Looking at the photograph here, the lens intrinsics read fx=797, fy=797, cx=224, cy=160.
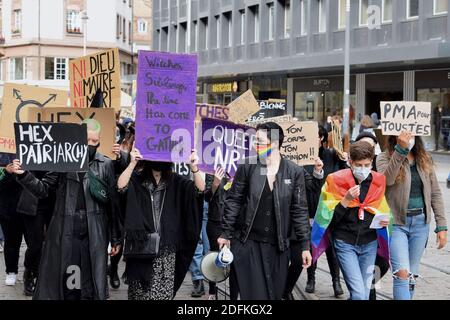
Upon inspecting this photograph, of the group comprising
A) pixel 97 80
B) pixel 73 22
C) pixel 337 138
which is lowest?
pixel 337 138

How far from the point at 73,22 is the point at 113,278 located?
60.0 metres

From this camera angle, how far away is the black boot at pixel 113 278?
8562mm

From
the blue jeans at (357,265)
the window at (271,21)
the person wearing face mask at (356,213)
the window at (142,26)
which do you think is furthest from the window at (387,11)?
the window at (142,26)

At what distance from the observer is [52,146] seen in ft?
21.4

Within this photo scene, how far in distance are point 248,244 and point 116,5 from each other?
215 ft

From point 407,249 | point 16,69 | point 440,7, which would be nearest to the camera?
point 407,249

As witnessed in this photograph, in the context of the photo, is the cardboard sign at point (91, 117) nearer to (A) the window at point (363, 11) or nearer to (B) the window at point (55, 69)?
(A) the window at point (363, 11)

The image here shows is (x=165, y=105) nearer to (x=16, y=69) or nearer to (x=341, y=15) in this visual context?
(x=341, y=15)

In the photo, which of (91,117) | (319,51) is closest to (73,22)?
(319,51)

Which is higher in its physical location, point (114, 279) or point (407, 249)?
point (407, 249)

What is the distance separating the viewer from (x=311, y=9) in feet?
117

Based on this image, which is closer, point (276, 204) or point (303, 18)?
point (276, 204)

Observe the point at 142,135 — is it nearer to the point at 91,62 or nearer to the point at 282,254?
the point at 282,254

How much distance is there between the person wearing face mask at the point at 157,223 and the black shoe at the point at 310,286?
225 cm
